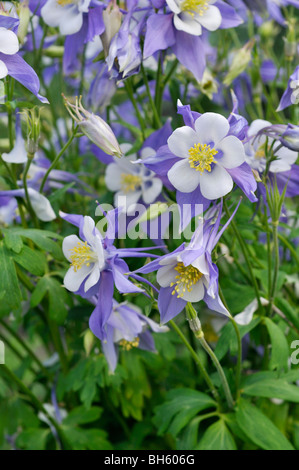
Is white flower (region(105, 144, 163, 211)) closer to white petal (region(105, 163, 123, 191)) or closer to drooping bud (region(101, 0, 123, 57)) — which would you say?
white petal (region(105, 163, 123, 191))

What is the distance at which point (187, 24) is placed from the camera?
3.19 ft

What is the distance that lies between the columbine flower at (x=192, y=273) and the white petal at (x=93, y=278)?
0.08 metres

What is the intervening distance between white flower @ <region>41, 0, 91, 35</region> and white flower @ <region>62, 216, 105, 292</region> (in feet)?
1.34

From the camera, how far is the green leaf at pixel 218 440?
993 mm

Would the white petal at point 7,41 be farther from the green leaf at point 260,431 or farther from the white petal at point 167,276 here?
the green leaf at point 260,431

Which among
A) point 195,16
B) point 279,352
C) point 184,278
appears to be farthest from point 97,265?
point 195,16

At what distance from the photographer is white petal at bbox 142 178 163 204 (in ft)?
3.51

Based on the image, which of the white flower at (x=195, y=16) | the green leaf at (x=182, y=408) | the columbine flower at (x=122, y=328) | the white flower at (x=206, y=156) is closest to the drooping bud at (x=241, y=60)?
the white flower at (x=195, y=16)

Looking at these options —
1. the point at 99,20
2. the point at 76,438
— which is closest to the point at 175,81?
the point at 99,20

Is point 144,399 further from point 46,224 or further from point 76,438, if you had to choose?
point 46,224

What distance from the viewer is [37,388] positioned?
157cm

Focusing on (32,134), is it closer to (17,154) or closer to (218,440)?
(17,154)

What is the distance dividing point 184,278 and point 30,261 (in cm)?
31

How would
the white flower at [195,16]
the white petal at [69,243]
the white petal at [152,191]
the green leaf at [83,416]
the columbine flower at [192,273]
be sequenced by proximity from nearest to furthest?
the columbine flower at [192,273] → the white petal at [69,243] → the white flower at [195,16] → the white petal at [152,191] → the green leaf at [83,416]
